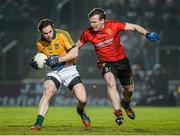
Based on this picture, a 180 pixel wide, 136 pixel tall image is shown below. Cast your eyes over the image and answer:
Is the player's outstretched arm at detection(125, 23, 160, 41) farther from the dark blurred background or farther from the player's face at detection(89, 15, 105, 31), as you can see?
the dark blurred background

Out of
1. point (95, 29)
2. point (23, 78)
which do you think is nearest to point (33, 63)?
point (95, 29)

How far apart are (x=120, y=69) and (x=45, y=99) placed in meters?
2.56

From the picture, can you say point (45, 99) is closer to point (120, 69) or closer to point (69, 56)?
point (69, 56)

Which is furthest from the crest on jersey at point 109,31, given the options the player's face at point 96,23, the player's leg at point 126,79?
the player's leg at point 126,79

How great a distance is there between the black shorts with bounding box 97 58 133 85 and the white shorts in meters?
0.89

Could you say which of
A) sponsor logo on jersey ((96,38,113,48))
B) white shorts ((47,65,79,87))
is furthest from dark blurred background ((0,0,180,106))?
white shorts ((47,65,79,87))

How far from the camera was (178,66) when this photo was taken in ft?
80.1

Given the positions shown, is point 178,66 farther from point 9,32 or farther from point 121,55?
point 121,55

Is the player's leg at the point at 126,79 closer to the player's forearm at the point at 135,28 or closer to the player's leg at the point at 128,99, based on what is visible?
the player's leg at the point at 128,99

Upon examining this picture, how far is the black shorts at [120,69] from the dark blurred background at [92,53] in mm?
9254

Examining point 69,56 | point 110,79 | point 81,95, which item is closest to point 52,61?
point 69,56

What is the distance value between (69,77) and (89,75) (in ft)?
38.7

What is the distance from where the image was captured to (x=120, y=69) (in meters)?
14.5

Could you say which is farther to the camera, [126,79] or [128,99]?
[128,99]
